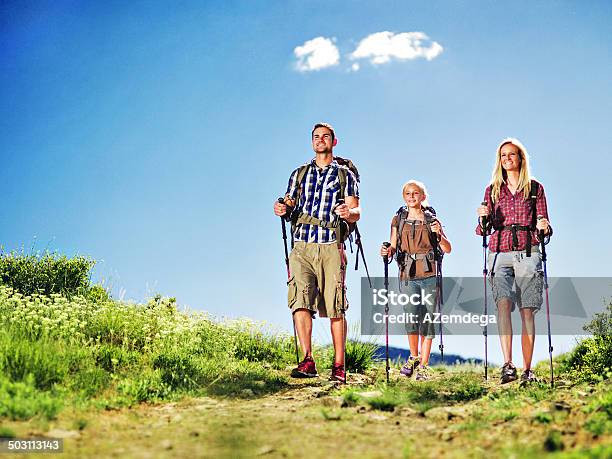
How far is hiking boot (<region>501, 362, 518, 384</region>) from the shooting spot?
9.21m

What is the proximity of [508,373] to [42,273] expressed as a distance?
12469mm

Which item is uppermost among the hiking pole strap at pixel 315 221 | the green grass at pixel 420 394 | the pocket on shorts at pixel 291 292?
the hiking pole strap at pixel 315 221

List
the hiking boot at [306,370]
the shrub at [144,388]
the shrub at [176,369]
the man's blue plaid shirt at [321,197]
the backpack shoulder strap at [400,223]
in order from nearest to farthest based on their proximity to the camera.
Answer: the shrub at [144,388], the shrub at [176,369], the man's blue plaid shirt at [321,197], the hiking boot at [306,370], the backpack shoulder strap at [400,223]

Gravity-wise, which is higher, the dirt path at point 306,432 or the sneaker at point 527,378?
the sneaker at point 527,378

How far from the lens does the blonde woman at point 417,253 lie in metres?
10.3

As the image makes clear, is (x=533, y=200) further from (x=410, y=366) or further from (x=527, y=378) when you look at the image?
(x=410, y=366)

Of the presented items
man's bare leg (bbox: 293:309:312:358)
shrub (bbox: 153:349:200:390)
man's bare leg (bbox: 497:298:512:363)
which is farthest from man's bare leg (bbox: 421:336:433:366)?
shrub (bbox: 153:349:200:390)

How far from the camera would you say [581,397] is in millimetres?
7539

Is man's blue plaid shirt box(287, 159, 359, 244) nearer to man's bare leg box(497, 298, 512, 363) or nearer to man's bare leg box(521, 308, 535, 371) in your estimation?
man's bare leg box(497, 298, 512, 363)

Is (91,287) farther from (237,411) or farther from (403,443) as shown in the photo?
(403,443)

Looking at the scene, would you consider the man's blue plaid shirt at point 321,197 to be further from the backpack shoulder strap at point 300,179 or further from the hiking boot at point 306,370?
the hiking boot at point 306,370

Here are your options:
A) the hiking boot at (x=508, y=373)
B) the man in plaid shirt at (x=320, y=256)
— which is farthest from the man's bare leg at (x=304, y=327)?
the hiking boot at (x=508, y=373)

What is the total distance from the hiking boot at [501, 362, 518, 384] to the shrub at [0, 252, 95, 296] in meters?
11.2

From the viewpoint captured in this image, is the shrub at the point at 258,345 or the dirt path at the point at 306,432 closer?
the dirt path at the point at 306,432
